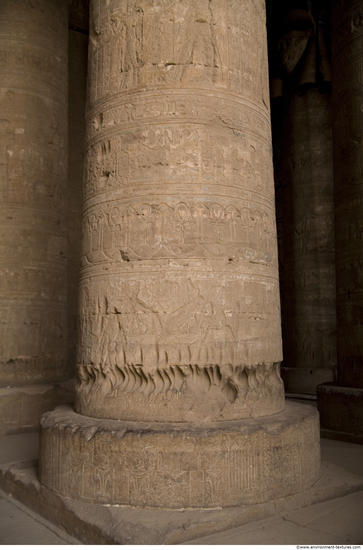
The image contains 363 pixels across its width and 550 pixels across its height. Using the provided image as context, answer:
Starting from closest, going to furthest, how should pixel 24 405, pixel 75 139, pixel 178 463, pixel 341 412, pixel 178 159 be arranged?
pixel 178 463, pixel 178 159, pixel 341 412, pixel 24 405, pixel 75 139

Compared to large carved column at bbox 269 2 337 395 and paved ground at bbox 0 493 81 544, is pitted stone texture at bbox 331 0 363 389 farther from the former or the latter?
paved ground at bbox 0 493 81 544

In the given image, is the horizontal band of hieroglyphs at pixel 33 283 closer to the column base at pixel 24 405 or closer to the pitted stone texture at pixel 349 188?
the column base at pixel 24 405

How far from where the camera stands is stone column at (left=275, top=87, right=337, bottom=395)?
10.3 m

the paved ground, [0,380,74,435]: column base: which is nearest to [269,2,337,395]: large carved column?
[0,380,74,435]: column base

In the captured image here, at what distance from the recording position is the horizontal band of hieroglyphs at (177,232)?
3654 mm

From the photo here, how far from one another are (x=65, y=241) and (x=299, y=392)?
5.48 m

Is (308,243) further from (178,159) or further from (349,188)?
(178,159)

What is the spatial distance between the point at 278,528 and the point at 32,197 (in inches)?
208

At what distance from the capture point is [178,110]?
12.4ft

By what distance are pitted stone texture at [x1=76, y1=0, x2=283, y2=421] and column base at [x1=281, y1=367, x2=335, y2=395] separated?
629 cm

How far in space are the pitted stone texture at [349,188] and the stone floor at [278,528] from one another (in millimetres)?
2700

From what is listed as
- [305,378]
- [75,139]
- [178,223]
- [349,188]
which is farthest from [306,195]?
[178,223]

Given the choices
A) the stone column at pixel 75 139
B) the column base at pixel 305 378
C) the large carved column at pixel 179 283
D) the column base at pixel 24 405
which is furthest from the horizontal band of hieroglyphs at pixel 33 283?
the column base at pixel 305 378

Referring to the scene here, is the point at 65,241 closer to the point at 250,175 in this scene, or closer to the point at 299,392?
the point at 250,175
